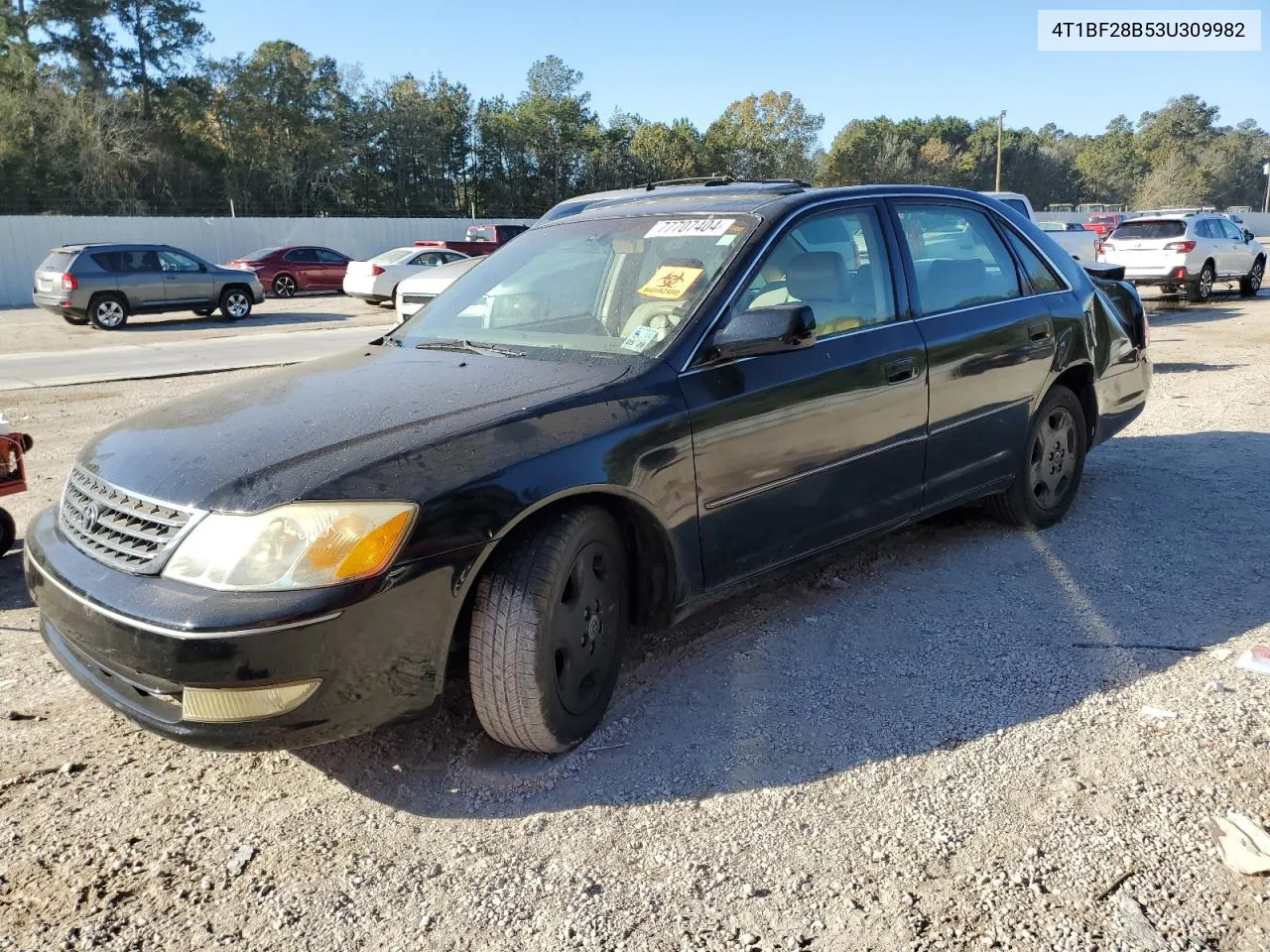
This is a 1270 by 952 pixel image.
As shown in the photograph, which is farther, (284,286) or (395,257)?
(284,286)

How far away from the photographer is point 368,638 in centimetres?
247

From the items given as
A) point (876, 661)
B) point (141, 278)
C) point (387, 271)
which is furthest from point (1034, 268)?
point (387, 271)

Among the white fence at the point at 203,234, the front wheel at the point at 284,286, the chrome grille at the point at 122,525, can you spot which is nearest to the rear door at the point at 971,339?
the chrome grille at the point at 122,525

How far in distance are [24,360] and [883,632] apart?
13499 mm

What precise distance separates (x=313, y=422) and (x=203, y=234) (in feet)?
105

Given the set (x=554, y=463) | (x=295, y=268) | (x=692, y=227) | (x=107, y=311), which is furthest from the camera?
(x=295, y=268)

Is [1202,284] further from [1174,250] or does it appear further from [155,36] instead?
[155,36]

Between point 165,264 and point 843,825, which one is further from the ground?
point 165,264

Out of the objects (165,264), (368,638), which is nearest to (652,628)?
(368,638)

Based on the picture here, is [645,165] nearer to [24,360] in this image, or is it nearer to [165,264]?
[165,264]

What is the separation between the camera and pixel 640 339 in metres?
3.36

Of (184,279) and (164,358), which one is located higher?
(184,279)

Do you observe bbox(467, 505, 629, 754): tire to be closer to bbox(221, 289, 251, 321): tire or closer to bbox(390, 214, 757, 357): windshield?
bbox(390, 214, 757, 357): windshield

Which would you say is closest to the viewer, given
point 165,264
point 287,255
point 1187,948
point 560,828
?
point 1187,948
